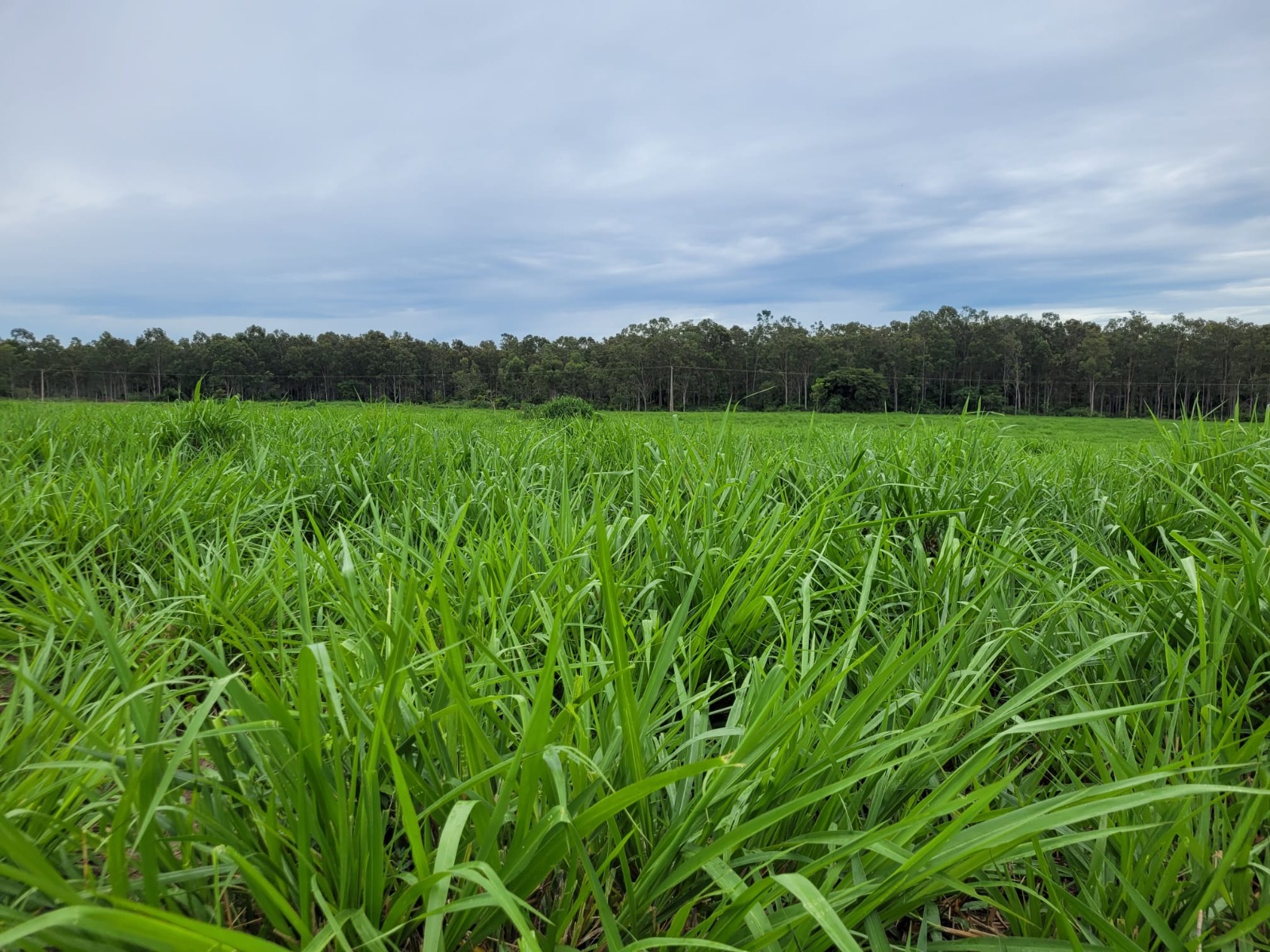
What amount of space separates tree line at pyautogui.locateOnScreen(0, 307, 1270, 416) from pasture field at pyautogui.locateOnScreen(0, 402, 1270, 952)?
38.0 m

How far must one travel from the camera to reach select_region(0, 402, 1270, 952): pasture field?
2.64ft

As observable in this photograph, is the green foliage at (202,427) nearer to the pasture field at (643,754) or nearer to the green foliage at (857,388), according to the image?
the pasture field at (643,754)

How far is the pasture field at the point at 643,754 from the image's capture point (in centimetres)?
80

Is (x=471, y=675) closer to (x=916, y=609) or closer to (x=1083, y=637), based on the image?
(x=916, y=609)

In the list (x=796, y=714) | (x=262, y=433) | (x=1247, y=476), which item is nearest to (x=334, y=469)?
(x=262, y=433)

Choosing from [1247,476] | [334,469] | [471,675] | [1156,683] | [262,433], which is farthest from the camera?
[262,433]

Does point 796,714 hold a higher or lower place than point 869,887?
higher

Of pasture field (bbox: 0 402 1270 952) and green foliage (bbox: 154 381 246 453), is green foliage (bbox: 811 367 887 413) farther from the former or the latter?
pasture field (bbox: 0 402 1270 952)

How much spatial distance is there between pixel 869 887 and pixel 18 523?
2.78 metres

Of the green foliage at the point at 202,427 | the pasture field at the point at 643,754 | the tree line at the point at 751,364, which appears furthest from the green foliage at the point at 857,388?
the pasture field at the point at 643,754

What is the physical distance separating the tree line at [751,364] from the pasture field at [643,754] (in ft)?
125

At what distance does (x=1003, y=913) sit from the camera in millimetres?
1030

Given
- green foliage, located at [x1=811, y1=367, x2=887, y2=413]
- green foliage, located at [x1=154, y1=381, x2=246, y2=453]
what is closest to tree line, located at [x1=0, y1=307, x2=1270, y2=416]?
green foliage, located at [x1=811, y1=367, x2=887, y2=413]

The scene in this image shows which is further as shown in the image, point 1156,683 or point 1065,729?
point 1156,683
